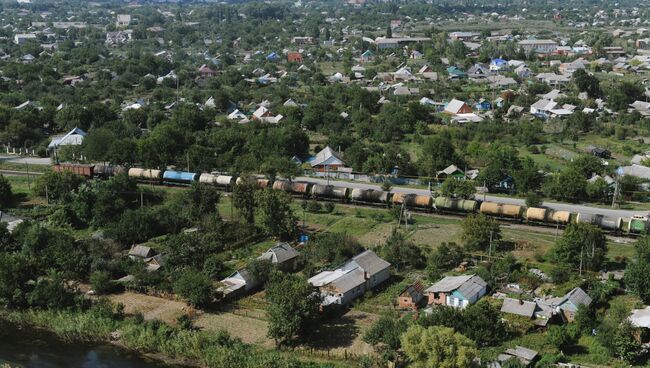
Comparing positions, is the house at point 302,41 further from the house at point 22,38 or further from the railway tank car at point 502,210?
the railway tank car at point 502,210

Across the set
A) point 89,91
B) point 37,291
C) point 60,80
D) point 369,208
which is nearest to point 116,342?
point 37,291

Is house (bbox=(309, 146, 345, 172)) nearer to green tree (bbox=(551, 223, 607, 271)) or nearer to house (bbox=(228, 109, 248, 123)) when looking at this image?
house (bbox=(228, 109, 248, 123))

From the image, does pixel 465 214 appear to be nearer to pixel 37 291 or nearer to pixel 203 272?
pixel 203 272

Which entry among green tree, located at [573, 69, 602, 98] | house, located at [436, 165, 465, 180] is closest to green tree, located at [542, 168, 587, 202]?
house, located at [436, 165, 465, 180]

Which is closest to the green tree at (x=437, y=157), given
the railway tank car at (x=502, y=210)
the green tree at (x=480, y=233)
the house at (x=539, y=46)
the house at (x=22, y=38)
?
the railway tank car at (x=502, y=210)

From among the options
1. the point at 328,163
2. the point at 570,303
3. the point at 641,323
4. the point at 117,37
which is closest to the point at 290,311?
the point at 570,303

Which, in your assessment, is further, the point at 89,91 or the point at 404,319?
the point at 89,91
